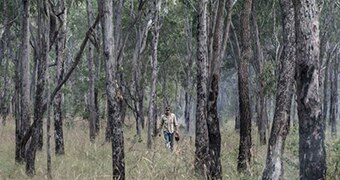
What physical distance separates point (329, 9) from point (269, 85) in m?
9.10

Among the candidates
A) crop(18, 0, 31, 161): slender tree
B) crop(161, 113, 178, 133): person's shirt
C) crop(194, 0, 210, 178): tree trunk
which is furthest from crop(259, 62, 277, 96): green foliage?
crop(18, 0, 31, 161): slender tree

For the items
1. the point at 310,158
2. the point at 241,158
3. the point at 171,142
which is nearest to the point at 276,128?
the point at 310,158

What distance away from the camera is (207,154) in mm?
9977

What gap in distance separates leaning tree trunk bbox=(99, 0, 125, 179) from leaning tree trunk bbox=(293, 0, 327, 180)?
3.34m

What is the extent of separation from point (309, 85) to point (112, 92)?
350 cm

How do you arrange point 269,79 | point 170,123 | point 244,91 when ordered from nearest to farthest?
point 244,91 → point 170,123 → point 269,79

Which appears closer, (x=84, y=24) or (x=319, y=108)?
(x=319, y=108)

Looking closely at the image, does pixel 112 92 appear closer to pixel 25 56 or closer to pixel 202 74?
pixel 202 74

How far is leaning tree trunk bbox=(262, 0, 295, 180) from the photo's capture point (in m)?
7.48


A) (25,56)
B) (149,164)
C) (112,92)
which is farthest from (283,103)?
(25,56)

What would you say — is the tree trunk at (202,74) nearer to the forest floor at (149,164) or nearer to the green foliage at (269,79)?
the forest floor at (149,164)

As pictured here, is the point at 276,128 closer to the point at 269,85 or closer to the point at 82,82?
the point at 269,85

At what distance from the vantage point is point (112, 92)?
825cm

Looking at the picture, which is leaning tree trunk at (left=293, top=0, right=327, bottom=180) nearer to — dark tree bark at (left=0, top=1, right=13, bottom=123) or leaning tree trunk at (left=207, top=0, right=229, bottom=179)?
leaning tree trunk at (left=207, top=0, right=229, bottom=179)
